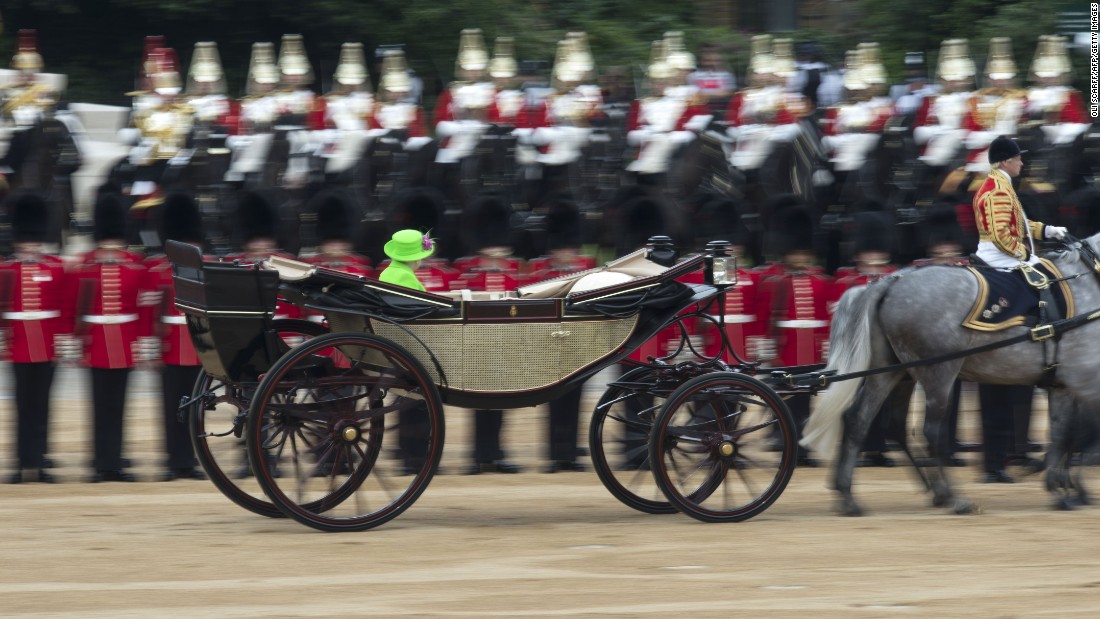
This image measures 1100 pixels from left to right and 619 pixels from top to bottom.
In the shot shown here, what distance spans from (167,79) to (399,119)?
1.77m

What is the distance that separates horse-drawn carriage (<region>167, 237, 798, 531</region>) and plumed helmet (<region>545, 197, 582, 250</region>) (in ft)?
5.98

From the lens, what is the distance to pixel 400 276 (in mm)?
7598

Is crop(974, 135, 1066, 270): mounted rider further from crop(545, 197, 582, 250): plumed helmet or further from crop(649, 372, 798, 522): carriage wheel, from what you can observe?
crop(545, 197, 582, 250): plumed helmet

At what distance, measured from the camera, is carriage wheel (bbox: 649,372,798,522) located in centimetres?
733

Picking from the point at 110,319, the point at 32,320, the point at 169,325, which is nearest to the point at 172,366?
the point at 169,325

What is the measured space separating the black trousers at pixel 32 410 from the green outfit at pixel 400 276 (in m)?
2.10

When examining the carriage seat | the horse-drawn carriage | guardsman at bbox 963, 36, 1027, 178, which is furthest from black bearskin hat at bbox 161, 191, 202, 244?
guardsman at bbox 963, 36, 1027, 178

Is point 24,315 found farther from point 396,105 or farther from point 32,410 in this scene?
point 396,105

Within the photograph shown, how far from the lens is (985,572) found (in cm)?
652

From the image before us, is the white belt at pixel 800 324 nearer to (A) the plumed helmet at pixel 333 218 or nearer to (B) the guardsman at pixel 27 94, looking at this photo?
(A) the plumed helmet at pixel 333 218

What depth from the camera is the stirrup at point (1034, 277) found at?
7.95 meters

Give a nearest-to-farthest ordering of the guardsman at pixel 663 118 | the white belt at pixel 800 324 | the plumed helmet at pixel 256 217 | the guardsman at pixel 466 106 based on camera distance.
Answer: the white belt at pixel 800 324 → the plumed helmet at pixel 256 217 → the guardsman at pixel 466 106 → the guardsman at pixel 663 118

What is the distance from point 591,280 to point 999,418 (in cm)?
254

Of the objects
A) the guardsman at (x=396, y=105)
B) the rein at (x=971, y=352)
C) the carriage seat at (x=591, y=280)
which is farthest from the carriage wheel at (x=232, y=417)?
the guardsman at (x=396, y=105)
